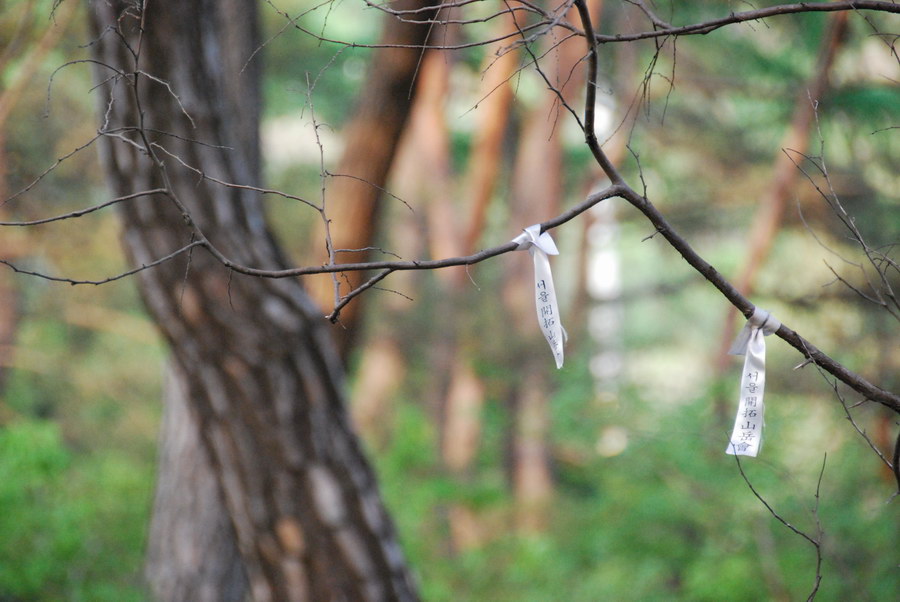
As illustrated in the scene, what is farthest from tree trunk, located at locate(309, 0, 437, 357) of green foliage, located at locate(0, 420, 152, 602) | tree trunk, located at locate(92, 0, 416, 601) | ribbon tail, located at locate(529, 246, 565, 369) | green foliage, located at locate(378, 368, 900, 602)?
ribbon tail, located at locate(529, 246, 565, 369)

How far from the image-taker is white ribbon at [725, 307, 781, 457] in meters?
1.06

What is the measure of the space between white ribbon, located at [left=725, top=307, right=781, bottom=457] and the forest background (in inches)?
39.9

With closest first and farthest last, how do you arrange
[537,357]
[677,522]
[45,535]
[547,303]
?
[547,303], [45,535], [677,522], [537,357]

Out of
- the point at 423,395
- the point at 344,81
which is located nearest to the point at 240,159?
the point at 423,395

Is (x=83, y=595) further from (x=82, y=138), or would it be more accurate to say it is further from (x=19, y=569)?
(x=82, y=138)

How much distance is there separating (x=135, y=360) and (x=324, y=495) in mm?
7653

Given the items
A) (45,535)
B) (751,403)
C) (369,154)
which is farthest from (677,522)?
(751,403)

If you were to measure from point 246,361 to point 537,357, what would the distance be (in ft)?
18.0

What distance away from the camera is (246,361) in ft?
7.40

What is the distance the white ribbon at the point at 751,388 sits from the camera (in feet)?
3.49

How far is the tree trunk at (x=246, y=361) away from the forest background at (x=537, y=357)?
274mm

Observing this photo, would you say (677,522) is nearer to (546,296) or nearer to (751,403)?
(751,403)

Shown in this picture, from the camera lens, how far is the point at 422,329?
818cm

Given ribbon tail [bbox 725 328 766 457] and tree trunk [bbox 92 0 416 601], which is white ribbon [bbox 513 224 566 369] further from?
tree trunk [bbox 92 0 416 601]
